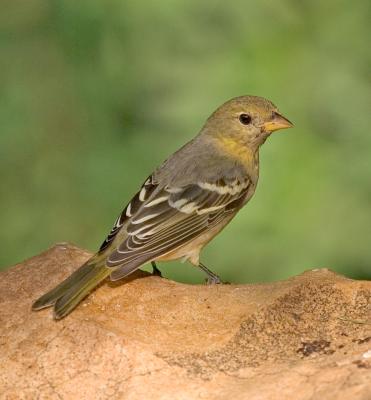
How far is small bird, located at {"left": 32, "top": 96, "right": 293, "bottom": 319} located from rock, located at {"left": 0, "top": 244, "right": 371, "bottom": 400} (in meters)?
0.28

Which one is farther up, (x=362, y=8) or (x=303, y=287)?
(x=362, y=8)

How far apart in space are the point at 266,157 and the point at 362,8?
3.72 ft

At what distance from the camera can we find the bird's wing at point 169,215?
17.3 ft

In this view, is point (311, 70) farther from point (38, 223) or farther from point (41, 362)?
point (41, 362)

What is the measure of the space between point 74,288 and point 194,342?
723mm

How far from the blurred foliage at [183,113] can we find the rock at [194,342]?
1.56m

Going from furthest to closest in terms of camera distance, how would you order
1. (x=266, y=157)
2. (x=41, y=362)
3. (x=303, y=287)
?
(x=266, y=157) < (x=303, y=287) < (x=41, y=362)

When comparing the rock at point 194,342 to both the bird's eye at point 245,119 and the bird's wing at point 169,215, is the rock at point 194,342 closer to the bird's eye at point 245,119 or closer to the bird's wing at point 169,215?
the bird's wing at point 169,215

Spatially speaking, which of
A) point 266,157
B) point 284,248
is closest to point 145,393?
point 284,248

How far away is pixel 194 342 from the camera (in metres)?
4.21

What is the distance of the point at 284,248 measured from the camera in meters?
6.23

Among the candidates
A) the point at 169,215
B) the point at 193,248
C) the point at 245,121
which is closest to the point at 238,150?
the point at 245,121

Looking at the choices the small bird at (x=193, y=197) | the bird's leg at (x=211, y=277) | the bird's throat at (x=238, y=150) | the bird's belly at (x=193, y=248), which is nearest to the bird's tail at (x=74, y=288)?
the small bird at (x=193, y=197)

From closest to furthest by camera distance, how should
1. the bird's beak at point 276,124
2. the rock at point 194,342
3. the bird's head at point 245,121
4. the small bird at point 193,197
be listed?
the rock at point 194,342
the small bird at point 193,197
the bird's beak at point 276,124
the bird's head at point 245,121
